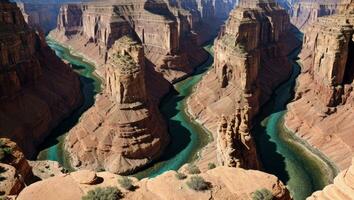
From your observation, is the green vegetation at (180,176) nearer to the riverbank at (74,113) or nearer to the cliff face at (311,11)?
the riverbank at (74,113)

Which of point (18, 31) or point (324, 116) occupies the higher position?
point (18, 31)

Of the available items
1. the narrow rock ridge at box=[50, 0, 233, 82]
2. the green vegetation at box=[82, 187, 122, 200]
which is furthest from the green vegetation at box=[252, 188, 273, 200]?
the narrow rock ridge at box=[50, 0, 233, 82]

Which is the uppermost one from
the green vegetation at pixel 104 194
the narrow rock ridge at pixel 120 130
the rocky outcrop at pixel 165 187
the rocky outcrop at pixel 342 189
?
the rocky outcrop at pixel 342 189

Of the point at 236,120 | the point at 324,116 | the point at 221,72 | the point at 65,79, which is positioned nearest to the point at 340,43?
the point at 324,116

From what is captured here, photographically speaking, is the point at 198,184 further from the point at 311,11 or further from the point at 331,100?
the point at 311,11

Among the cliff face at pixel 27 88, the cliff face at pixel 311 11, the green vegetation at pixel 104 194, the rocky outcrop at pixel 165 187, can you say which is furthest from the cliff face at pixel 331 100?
the cliff face at pixel 311 11

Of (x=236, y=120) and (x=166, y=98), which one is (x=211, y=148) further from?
(x=166, y=98)

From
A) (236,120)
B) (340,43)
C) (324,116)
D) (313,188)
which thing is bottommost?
(313,188)

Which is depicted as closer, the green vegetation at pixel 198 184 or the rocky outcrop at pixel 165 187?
the rocky outcrop at pixel 165 187
